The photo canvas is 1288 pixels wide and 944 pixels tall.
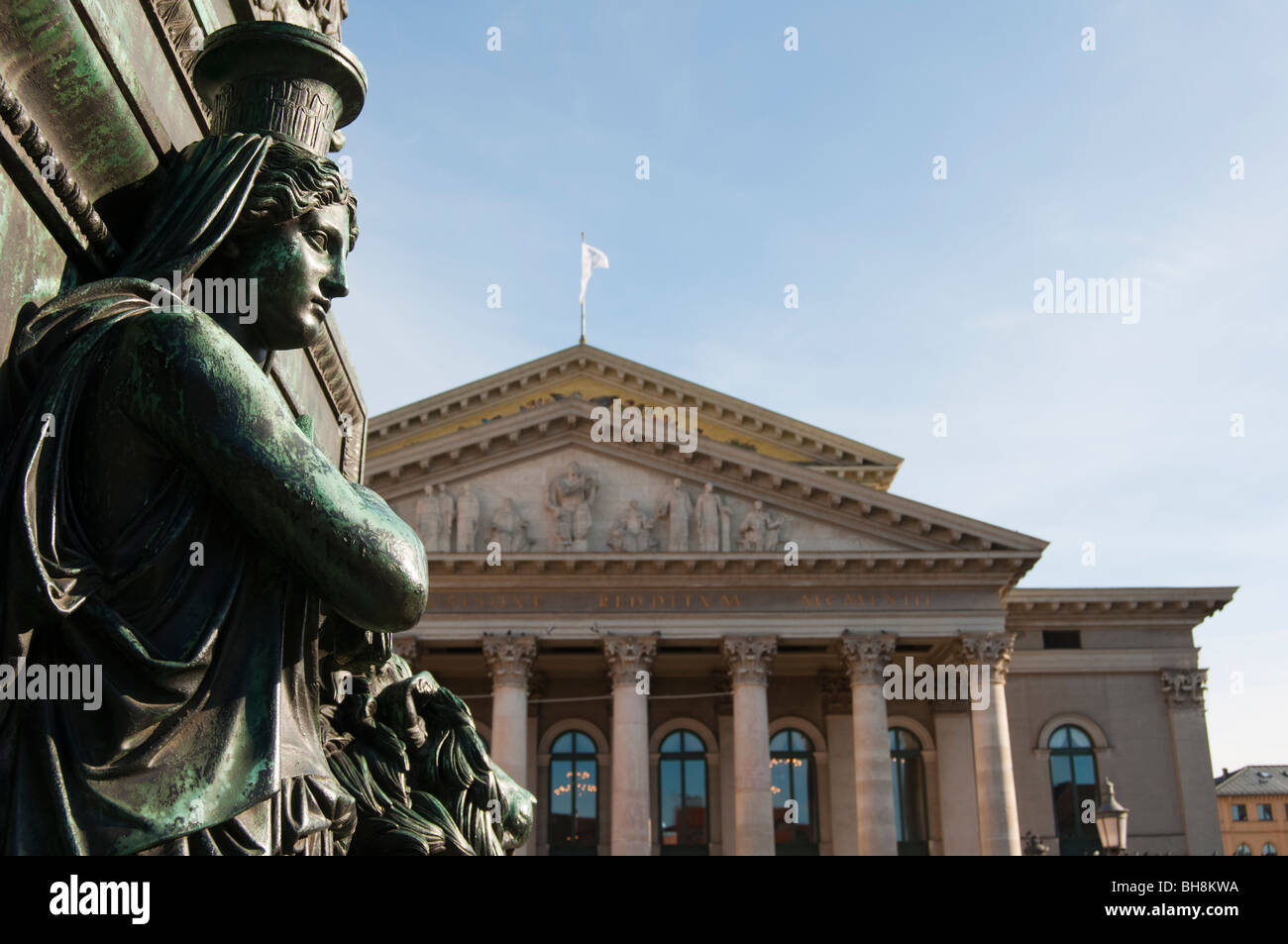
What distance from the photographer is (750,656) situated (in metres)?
31.8

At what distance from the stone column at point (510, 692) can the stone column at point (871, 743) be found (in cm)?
791

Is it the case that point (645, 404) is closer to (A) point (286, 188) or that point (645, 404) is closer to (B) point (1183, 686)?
(B) point (1183, 686)

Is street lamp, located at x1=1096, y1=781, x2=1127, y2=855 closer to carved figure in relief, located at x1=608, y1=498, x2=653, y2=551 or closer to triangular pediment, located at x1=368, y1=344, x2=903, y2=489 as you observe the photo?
carved figure in relief, located at x1=608, y1=498, x2=653, y2=551

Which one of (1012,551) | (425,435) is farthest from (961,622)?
(425,435)

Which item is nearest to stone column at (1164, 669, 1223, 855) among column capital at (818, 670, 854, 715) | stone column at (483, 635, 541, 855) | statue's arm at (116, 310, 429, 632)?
column capital at (818, 670, 854, 715)

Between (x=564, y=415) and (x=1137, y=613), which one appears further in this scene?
(x=1137, y=613)

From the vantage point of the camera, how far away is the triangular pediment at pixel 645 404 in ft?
140

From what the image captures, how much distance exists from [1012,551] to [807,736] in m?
8.31

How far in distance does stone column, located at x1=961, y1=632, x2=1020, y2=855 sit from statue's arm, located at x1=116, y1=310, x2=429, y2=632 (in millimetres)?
30013

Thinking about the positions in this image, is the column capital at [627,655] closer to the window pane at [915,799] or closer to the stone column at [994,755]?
the stone column at [994,755]

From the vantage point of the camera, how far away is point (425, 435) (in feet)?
139
